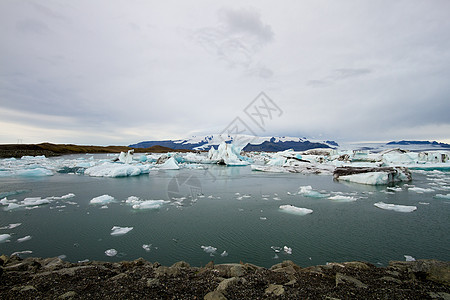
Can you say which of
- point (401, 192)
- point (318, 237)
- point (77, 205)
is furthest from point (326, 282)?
point (401, 192)

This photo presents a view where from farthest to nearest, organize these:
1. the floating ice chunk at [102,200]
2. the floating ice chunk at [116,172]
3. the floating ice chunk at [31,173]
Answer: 1. the floating ice chunk at [116,172]
2. the floating ice chunk at [31,173]
3. the floating ice chunk at [102,200]

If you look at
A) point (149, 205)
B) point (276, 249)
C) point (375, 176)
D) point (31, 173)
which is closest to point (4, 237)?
point (149, 205)

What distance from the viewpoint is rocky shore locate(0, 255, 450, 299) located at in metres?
2.35

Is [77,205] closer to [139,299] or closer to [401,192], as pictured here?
[139,299]

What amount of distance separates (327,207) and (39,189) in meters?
12.5

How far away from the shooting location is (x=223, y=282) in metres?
2.60

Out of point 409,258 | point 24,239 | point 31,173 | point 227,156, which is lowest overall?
point 409,258

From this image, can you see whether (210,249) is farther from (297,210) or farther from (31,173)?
(31,173)

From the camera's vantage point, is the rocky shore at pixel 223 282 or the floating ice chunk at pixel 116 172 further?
the floating ice chunk at pixel 116 172

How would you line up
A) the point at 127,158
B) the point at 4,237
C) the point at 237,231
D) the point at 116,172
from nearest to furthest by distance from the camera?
1. the point at 4,237
2. the point at 237,231
3. the point at 116,172
4. the point at 127,158

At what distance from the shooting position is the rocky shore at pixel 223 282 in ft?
7.72

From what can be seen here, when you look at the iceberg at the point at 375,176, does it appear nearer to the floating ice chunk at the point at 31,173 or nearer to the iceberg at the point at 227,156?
the iceberg at the point at 227,156

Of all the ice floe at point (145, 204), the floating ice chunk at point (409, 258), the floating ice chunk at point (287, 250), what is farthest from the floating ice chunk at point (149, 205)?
the floating ice chunk at point (409, 258)

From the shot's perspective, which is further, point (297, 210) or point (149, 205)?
point (149, 205)
